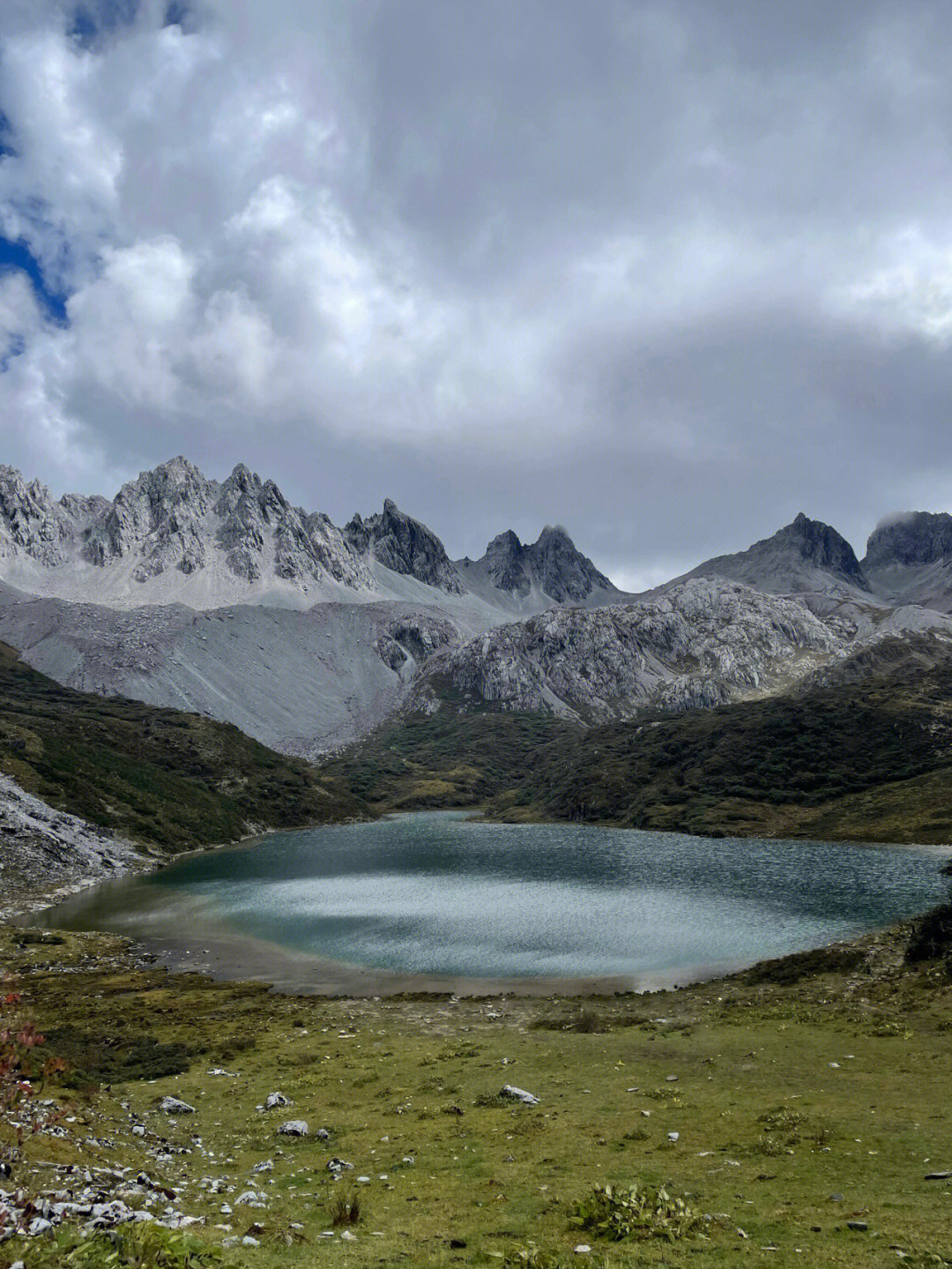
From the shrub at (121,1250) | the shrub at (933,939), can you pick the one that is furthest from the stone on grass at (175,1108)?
the shrub at (933,939)

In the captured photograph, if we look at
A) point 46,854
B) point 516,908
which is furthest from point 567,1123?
point 46,854

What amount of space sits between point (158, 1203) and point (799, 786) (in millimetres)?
206088

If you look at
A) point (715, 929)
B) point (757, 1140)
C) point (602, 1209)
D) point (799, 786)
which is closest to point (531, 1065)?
point (757, 1140)

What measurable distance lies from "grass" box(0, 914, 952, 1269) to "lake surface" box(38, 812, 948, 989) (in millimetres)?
14976

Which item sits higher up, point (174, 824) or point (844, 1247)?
point (844, 1247)

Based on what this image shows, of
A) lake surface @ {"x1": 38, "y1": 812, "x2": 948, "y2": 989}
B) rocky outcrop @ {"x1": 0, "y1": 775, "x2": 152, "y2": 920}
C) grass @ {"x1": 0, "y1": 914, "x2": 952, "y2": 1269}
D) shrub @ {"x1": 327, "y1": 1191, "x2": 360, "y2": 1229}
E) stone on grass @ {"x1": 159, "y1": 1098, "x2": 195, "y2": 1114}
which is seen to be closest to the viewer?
grass @ {"x1": 0, "y1": 914, "x2": 952, "y2": 1269}

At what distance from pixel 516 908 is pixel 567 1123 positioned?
2598 inches

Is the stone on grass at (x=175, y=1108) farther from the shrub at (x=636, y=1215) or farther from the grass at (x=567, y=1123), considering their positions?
the shrub at (x=636, y=1215)

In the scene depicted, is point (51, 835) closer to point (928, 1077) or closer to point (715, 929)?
point (715, 929)

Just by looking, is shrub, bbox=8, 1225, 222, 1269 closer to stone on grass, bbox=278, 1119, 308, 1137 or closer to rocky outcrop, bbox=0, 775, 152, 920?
stone on grass, bbox=278, 1119, 308, 1137

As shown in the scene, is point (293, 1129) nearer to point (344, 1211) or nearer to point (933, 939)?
point (344, 1211)

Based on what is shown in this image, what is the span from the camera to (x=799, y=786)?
196500 mm

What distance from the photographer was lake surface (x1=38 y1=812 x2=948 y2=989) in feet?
211

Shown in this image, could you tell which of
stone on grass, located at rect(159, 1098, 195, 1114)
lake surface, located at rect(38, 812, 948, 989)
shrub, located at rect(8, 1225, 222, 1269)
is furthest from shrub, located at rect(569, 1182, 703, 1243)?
lake surface, located at rect(38, 812, 948, 989)
